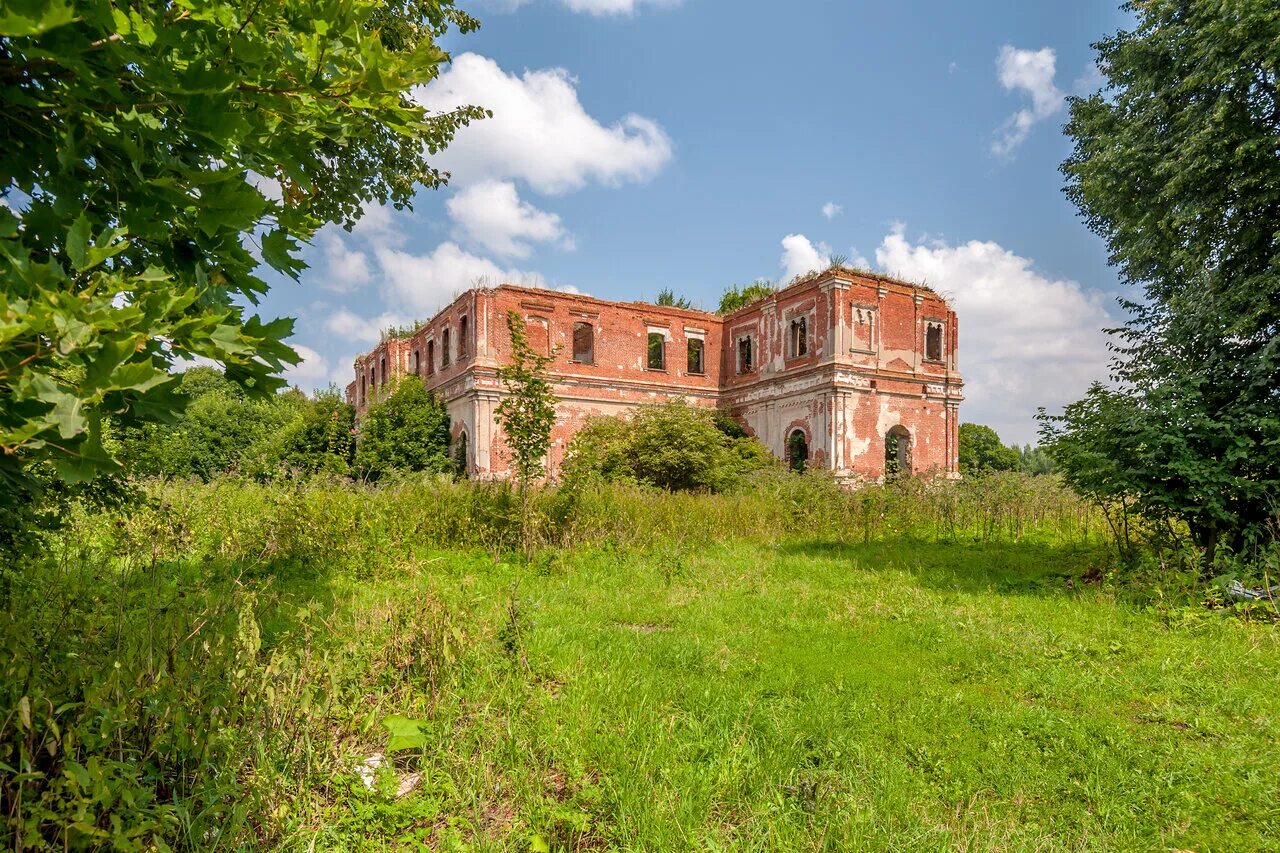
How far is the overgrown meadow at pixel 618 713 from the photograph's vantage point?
104 inches

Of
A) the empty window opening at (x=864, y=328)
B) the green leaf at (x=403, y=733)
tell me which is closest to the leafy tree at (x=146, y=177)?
the green leaf at (x=403, y=733)

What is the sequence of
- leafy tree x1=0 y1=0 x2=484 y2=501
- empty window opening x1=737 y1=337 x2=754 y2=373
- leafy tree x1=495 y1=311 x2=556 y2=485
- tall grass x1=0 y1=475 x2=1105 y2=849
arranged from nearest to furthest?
leafy tree x1=0 y1=0 x2=484 y2=501
tall grass x1=0 y1=475 x2=1105 y2=849
leafy tree x1=495 y1=311 x2=556 y2=485
empty window opening x1=737 y1=337 x2=754 y2=373

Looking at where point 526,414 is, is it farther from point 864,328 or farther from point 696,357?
point 696,357

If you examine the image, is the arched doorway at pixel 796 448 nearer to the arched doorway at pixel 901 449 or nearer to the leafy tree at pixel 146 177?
the arched doorway at pixel 901 449

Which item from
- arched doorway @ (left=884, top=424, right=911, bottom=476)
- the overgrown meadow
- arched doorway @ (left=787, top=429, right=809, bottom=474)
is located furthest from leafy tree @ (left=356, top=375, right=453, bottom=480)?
arched doorway @ (left=884, top=424, right=911, bottom=476)

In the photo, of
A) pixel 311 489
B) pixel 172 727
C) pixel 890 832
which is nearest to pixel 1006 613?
pixel 890 832

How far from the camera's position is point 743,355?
2739 centimetres

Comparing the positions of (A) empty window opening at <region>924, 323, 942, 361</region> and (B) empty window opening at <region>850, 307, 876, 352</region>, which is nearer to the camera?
(B) empty window opening at <region>850, 307, 876, 352</region>

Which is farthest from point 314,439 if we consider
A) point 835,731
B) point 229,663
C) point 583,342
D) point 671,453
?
point 835,731

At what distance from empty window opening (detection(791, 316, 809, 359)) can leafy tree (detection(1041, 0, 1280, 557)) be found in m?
14.8

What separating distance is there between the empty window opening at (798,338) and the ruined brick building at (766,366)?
2.2 inches

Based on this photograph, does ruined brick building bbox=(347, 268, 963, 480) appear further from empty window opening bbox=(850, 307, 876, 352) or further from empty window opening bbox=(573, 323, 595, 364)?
empty window opening bbox=(573, 323, 595, 364)

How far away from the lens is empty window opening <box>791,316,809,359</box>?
24.2m

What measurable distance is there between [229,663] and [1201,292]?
11.2 metres
